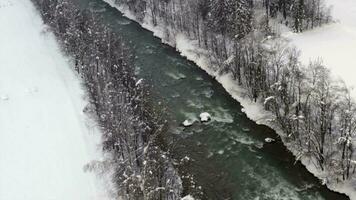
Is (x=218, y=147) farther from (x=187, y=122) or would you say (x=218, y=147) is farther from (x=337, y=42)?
(x=337, y=42)

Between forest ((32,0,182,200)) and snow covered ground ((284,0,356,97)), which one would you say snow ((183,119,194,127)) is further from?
snow covered ground ((284,0,356,97))

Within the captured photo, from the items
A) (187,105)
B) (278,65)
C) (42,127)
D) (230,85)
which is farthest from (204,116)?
(42,127)

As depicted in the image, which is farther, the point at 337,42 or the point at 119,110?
the point at 337,42

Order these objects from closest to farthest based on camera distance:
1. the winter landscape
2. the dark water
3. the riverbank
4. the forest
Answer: the forest, the dark water, the winter landscape, the riverbank

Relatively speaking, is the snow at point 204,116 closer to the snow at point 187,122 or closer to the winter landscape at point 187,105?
the winter landscape at point 187,105

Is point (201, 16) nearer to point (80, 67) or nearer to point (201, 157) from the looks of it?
point (80, 67)

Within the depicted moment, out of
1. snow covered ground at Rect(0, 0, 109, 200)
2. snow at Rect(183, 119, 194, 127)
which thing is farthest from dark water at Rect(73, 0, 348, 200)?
snow covered ground at Rect(0, 0, 109, 200)
